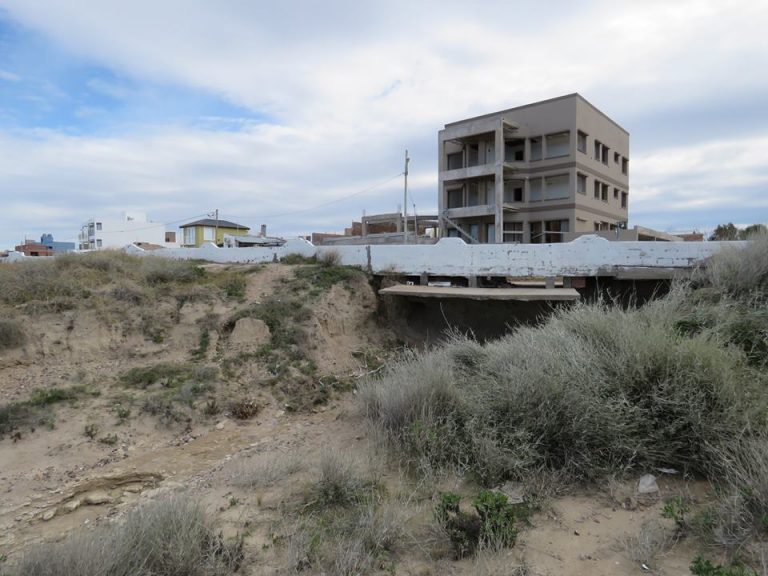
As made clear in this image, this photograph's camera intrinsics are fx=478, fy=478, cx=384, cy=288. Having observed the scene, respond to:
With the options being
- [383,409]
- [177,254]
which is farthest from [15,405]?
[177,254]

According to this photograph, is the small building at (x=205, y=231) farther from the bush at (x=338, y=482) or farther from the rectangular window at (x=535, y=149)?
the bush at (x=338, y=482)

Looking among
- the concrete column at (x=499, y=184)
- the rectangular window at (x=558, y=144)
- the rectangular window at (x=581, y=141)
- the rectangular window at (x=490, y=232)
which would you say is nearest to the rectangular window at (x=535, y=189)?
the rectangular window at (x=558, y=144)

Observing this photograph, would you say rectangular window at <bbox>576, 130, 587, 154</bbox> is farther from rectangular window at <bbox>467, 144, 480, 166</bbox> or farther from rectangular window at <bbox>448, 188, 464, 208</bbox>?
rectangular window at <bbox>448, 188, 464, 208</bbox>

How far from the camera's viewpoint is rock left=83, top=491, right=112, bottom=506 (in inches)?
213

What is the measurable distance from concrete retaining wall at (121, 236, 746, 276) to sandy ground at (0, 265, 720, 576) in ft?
6.80

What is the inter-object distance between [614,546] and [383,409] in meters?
2.86

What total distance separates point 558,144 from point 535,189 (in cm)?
312

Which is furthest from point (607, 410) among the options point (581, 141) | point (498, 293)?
point (581, 141)

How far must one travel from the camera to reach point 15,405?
729 centimetres

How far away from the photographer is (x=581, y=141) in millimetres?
30891

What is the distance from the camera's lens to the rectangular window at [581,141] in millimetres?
30125

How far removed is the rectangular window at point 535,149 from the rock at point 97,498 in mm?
31257

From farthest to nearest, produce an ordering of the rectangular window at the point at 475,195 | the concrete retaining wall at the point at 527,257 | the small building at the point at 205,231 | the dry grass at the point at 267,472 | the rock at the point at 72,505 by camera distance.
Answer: the small building at the point at 205,231 < the rectangular window at the point at 475,195 < the concrete retaining wall at the point at 527,257 < the rock at the point at 72,505 < the dry grass at the point at 267,472

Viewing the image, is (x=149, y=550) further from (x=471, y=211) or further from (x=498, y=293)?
(x=471, y=211)
